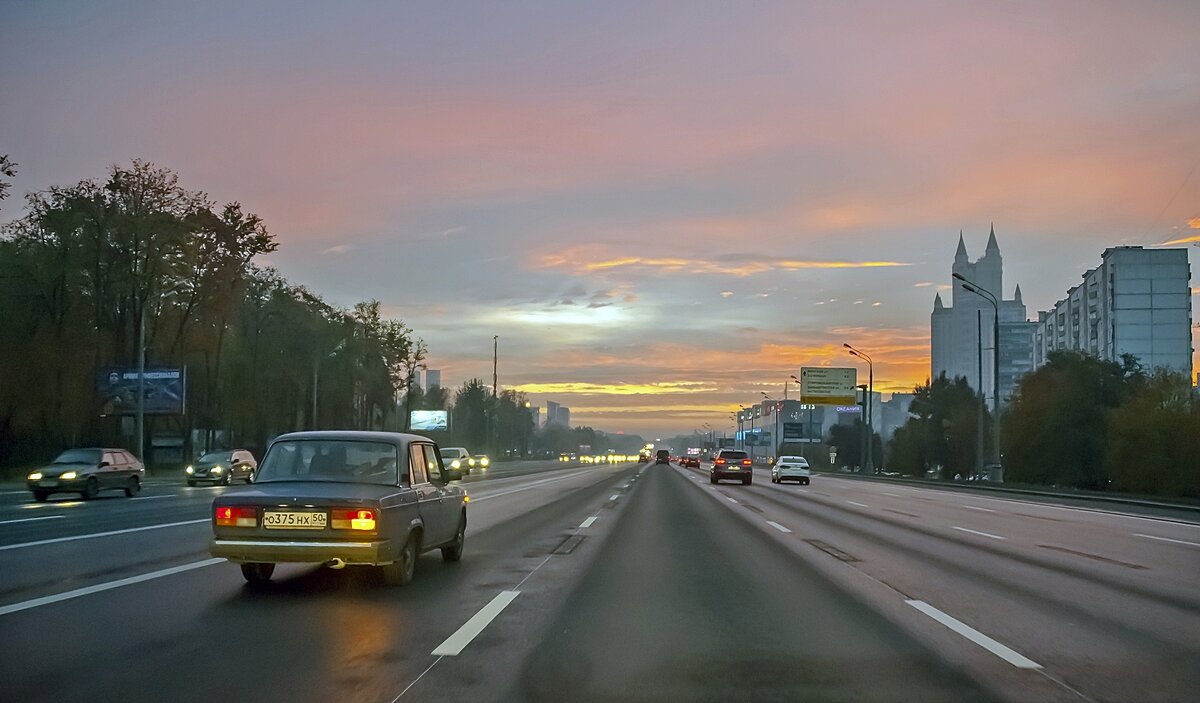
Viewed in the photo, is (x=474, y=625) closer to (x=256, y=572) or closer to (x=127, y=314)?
(x=256, y=572)

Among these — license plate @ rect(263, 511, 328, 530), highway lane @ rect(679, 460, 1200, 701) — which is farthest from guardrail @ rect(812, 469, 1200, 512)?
license plate @ rect(263, 511, 328, 530)

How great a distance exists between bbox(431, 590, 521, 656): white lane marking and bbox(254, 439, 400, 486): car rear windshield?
1.94 metres

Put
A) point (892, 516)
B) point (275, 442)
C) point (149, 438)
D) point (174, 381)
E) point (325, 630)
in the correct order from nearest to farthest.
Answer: point (325, 630) < point (275, 442) < point (892, 516) < point (174, 381) < point (149, 438)

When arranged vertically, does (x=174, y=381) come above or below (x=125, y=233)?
below

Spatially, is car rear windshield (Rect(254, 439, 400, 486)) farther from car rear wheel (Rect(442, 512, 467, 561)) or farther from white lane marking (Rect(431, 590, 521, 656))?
car rear wheel (Rect(442, 512, 467, 561))

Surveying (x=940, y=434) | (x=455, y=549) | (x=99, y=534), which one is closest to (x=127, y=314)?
(x=99, y=534)

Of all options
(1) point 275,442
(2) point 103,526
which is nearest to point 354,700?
(1) point 275,442

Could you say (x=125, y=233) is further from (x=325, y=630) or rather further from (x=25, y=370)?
(x=325, y=630)

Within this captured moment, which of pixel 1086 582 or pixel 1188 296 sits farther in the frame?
pixel 1188 296

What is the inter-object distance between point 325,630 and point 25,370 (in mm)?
50279

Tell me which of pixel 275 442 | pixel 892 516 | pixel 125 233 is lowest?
pixel 892 516

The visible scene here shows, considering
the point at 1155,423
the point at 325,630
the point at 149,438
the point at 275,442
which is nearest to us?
the point at 325,630

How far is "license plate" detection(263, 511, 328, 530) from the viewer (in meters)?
10.9

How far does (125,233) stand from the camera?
57812 mm
